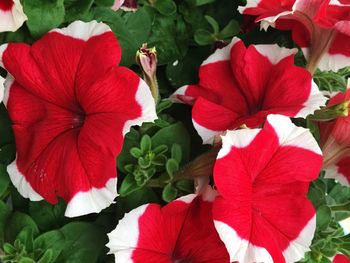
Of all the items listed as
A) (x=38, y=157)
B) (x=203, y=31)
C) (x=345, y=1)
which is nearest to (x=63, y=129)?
(x=38, y=157)

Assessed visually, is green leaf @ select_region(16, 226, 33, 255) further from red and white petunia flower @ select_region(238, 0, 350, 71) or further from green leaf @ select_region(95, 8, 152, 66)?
red and white petunia flower @ select_region(238, 0, 350, 71)

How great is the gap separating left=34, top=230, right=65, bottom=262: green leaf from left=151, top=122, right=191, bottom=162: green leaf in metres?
0.16

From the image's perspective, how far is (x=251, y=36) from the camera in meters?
0.83

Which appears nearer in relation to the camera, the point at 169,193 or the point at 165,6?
the point at 169,193

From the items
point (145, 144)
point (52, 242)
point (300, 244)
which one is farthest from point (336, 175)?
point (52, 242)

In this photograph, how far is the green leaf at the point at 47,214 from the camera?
26.7 inches

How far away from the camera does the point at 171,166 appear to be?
2.11ft

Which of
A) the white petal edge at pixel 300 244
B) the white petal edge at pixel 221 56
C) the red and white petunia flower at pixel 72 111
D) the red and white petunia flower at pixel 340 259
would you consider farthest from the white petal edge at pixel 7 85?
the red and white petunia flower at pixel 340 259

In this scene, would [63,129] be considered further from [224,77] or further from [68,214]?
[224,77]

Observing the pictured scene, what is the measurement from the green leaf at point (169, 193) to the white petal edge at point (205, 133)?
70mm

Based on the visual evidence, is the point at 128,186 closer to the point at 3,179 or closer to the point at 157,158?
the point at 157,158

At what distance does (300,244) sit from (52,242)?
30 cm

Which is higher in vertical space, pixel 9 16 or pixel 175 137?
pixel 9 16

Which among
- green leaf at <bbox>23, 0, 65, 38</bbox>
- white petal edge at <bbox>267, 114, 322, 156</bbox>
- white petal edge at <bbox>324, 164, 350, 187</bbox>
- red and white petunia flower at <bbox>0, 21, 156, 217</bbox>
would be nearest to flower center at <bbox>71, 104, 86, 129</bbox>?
red and white petunia flower at <bbox>0, 21, 156, 217</bbox>
